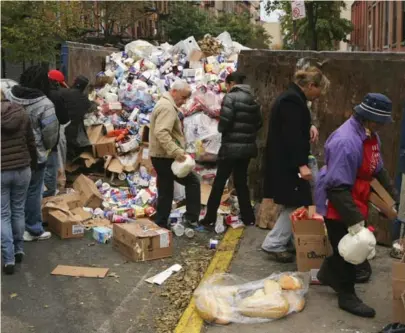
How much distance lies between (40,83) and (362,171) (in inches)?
136

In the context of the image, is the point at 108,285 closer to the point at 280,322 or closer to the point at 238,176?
the point at 280,322

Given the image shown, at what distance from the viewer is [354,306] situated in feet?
14.0

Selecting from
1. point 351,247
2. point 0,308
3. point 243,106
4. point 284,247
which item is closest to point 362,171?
point 351,247

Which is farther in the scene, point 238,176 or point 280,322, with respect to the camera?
point 238,176

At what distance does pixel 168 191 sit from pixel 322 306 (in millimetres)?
2535

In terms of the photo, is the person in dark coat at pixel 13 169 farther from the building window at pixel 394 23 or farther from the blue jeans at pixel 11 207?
the building window at pixel 394 23

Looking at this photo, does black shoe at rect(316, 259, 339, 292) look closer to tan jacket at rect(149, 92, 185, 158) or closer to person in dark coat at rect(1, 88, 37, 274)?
tan jacket at rect(149, 92, 185, 158)

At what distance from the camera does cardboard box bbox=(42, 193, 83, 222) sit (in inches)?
260

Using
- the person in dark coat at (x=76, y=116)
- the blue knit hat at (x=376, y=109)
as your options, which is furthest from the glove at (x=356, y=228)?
the person in dark coat at (x=76, y=116)

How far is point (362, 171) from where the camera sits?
412 centimetres

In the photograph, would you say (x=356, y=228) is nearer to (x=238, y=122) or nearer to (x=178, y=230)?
(x=238, y=122)

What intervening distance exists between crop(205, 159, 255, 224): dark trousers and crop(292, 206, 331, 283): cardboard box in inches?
69.0

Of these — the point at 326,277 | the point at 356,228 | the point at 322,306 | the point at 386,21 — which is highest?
the point at 386,21

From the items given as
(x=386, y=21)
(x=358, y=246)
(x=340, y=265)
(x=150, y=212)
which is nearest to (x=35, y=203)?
(x=150, y=212)
